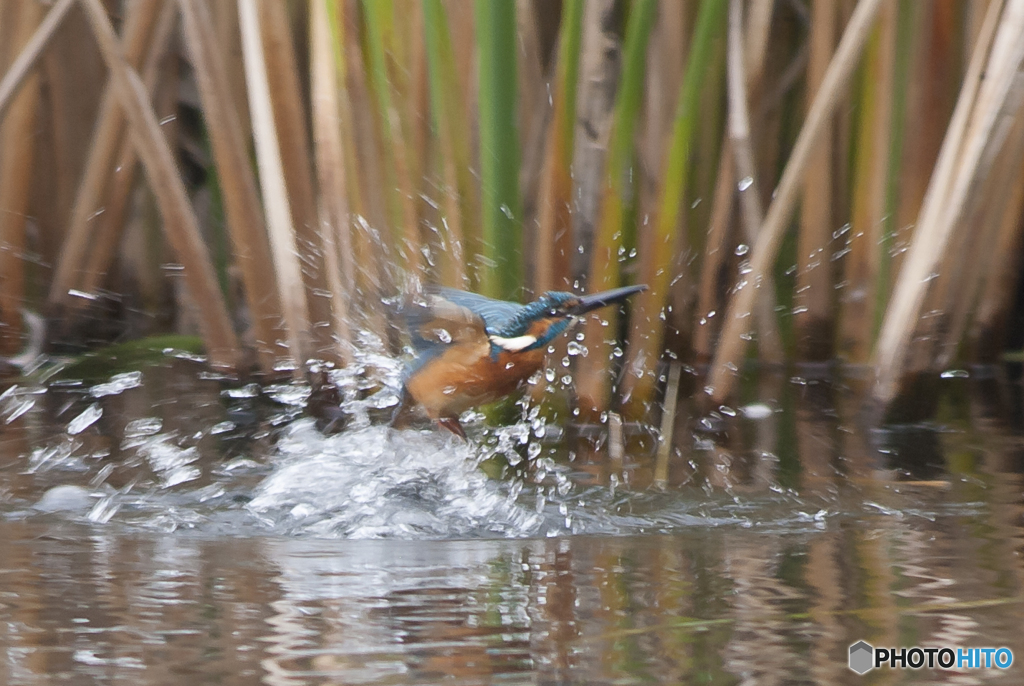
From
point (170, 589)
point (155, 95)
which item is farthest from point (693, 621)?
point (155, 95)

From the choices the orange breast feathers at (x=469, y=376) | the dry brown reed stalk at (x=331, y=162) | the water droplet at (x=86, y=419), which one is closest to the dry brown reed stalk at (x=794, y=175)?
the orange breast feathers at (x=469, y=376)

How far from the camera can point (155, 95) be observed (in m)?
3.18

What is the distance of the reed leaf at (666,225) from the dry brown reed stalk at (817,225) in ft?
1.02

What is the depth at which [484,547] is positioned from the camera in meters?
1.77

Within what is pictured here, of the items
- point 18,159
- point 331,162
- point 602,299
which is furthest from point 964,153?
point 18,159

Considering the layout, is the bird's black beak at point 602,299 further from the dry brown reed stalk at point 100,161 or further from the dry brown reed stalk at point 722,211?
the dry brown reed stalk at point 100,161

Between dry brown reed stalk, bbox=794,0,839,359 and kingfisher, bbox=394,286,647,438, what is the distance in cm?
73

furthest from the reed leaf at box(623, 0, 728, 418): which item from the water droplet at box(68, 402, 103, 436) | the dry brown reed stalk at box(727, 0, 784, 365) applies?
the water droplet at box(68, 402, 103, 436)

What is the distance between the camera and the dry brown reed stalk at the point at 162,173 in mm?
2756

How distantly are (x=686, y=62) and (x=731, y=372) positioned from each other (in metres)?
0.72

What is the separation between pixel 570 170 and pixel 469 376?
49 centimetres

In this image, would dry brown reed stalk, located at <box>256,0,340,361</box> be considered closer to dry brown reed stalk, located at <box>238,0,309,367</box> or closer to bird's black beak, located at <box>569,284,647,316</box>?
dry brown reed stalk, located at <box>238,0,309,367</box>

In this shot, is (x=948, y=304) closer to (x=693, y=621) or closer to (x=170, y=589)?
(x=693, y=621)

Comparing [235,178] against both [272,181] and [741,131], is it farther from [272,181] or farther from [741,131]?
[741,131]
